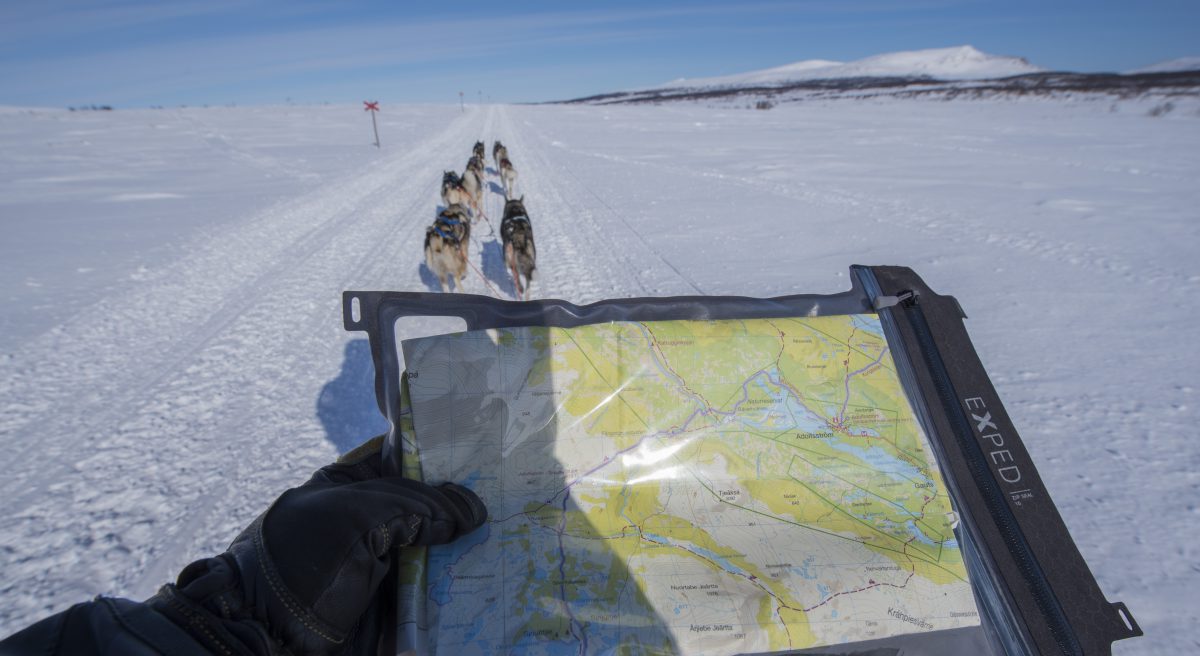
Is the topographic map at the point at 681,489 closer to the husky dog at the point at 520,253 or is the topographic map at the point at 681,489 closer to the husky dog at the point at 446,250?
the husky dog at the point at 520,253

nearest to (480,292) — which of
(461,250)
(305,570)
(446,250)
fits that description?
(461,250)

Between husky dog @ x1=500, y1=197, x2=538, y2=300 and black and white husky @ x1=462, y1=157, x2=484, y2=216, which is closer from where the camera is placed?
husky dog @ x1=500, y1=197, x2=538, y2=300

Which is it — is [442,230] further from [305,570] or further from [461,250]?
[305,570]

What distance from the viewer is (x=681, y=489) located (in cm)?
175

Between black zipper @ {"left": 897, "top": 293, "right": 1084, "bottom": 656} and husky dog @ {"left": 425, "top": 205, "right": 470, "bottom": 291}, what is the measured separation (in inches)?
181

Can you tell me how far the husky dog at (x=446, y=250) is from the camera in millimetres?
5516

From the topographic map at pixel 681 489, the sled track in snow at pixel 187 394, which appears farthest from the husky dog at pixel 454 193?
the topographic map at pixel 681 489

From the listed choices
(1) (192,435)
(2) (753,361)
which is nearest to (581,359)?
(2) (753,361)

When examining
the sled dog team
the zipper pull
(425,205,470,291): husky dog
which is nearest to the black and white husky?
the sled dog team

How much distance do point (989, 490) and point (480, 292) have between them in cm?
511

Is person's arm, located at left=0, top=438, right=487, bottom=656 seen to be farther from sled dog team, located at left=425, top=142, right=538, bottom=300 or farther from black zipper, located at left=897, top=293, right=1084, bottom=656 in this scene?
sled dog team, located at left=425, top=142, right=538, bottom=300

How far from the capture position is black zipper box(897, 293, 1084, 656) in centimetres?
147

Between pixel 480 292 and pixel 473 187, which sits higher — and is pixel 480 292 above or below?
below

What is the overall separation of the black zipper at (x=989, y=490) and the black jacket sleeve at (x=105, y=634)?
85.9 inches
